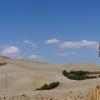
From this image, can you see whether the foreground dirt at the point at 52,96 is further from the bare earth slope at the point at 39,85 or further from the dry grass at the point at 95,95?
the dry grass at the point at 95,95

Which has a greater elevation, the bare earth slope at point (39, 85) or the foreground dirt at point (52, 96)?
the bare earth slope at point (39, 85)

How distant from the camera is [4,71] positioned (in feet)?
225

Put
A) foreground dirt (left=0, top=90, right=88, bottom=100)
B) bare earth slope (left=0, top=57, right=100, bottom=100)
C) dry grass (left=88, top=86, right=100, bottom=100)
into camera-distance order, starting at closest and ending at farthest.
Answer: dry grass (left=88, top=86, right=100, bottom=100) < foreground dirt (left=0, top=90, right=88, bottom=100) < bare earth slope (left=0, top=57, right=100, bottom=100)

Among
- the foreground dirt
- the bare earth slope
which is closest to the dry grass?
the bare earth slope

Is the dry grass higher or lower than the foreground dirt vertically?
higher

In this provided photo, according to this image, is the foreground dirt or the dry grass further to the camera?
the foreground dirt

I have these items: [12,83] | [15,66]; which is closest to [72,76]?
[12,83]

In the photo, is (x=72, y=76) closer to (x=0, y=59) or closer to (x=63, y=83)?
(x=63, y=83)

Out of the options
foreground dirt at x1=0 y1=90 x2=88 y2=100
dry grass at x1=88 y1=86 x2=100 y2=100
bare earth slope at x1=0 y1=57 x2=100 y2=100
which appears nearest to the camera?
dry grass at x1=88 y1=86 x2=100 y2=100

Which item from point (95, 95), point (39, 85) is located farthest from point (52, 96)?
point (95, 95)

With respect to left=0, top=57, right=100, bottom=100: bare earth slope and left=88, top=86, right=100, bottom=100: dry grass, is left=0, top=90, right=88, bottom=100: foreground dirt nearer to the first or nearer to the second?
left=0, top=57, right=100, bottom=100: bare earth slope

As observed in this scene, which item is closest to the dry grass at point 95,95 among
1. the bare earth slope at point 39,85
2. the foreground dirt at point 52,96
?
the bare earth slope at point 39,85

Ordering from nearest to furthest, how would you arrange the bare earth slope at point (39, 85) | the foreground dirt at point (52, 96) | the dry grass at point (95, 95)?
the dry grass at point (95, 95) → the foreground dirt at point (52, 96) → the bare earth slope at point (39, 85)

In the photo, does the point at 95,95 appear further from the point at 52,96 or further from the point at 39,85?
the point at 39,85
